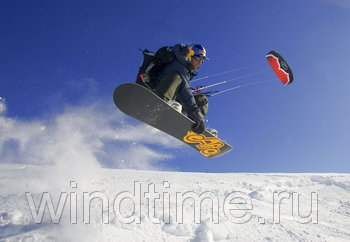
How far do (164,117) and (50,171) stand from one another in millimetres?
3888

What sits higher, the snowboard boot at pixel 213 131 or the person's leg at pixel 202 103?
the person's leg at pixel 202 103

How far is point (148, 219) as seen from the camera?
206 inches

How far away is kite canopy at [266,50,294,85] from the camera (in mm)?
9641

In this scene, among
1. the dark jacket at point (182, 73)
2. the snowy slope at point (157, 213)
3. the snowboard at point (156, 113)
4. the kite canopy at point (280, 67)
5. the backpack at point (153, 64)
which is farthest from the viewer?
the kite canopy at point (280, 67)

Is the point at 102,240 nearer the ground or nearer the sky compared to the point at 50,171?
nearer the ground

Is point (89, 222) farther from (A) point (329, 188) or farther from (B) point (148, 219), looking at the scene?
(A) point (329, 188)

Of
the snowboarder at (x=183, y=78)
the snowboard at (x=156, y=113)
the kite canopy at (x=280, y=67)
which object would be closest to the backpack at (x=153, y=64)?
the snowboarder at (x=183, y=78)

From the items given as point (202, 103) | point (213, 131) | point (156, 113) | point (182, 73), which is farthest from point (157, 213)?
point (202, 103)

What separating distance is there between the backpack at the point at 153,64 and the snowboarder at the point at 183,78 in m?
0.11

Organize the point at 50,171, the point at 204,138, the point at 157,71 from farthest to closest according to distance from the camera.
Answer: the point at 50,171, the point at 204,138, the point at 157,71

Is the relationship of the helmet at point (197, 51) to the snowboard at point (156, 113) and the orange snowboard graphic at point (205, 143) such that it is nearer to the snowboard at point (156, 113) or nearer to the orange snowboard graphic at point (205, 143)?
the snowboard at point (156, 113)

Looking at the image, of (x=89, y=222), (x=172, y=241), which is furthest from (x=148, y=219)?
(x=89, y=222)

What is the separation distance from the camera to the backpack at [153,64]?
A: 236 inches

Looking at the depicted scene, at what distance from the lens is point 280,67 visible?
989cm
